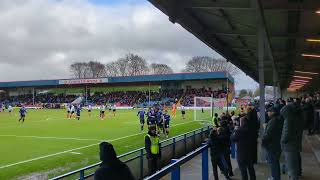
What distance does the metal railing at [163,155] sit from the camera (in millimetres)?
9977

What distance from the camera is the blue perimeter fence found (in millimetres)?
9286

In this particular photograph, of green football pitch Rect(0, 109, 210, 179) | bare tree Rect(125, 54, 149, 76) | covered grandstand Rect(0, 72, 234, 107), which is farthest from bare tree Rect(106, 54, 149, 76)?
green football pitch Rect(0, 109, 210, 179)

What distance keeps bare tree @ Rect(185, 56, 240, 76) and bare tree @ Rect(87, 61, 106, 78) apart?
27.1 meters

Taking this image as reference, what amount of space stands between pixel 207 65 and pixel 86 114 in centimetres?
6198

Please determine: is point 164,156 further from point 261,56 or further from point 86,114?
point 86,114

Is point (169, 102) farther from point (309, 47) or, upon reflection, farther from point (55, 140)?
point (309, 47)

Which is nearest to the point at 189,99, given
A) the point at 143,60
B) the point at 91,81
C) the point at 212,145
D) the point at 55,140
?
the point at 91,81

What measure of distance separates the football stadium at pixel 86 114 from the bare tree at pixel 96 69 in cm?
1888

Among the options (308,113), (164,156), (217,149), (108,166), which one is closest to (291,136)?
(217,149)

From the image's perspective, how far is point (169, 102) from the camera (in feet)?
284

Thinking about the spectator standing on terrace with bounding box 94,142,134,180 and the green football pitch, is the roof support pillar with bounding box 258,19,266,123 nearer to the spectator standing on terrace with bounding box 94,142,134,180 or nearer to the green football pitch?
Result: the green football pitch

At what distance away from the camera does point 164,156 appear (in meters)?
16.6

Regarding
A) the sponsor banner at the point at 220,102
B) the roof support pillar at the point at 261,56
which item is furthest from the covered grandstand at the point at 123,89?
the roof support pillar at the point at 261,56

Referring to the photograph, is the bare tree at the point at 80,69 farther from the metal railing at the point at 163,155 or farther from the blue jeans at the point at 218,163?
the blue jeans at the point at 218,163
